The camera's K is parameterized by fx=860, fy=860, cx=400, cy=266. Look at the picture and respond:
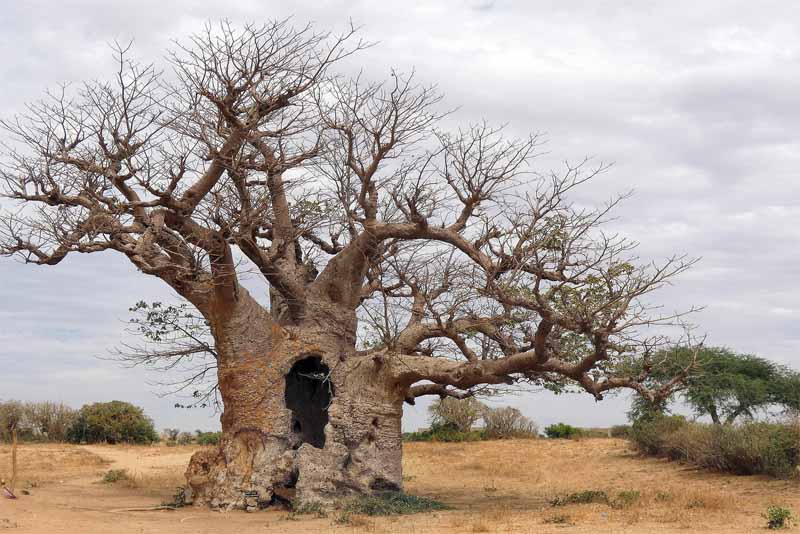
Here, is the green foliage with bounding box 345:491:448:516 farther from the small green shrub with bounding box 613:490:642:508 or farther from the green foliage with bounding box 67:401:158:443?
the green foliage with bounding box 67:401:158:443

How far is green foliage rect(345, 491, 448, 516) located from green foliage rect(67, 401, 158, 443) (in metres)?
18.5

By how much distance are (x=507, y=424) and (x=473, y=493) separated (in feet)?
39.2

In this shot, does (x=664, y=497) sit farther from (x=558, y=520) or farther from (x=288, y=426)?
(x=288, y=426)

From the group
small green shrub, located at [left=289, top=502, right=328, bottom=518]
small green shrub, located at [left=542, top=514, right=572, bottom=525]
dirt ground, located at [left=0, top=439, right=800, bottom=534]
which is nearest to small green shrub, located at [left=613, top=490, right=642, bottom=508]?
dirt ground, located at [left=0, top=439, right=800, bottom=534]

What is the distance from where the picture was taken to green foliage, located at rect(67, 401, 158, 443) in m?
28.0

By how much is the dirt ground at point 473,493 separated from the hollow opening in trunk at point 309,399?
2.32 metres

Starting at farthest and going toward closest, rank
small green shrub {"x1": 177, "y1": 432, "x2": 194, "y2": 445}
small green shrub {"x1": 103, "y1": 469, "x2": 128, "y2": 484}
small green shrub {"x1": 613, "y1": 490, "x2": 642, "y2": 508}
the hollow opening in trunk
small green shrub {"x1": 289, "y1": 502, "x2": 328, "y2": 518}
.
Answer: small green shrub {"x1": 177, "y1": 432, "x2": 194, "y2": 445} → small green shrub {"x1": 103, "y1": 469, "x2": 128, "y2": 484} → the hollow opening in trunk → small green shrub {"x1": 289, "y1": 502, "x2": 328, "y2": 518} → small green shrub {"x1": 613, "y1": 490, "x2": 642, "y2": 508}

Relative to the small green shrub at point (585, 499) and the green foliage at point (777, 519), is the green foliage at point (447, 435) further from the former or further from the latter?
the green foliage at point (777, 519)

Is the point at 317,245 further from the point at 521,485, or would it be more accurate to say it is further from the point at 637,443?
the point at 637,443

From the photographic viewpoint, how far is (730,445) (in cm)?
1490

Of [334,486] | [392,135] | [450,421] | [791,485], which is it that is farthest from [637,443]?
[392,135]

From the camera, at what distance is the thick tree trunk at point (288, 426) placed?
11812mm

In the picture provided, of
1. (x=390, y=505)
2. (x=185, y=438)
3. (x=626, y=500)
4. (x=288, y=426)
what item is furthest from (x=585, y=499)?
(x=185, y=438)

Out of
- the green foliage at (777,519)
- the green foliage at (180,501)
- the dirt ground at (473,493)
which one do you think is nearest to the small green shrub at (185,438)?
the dirt ground at (473,493)
